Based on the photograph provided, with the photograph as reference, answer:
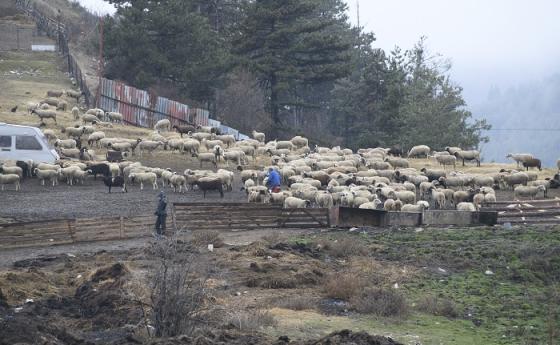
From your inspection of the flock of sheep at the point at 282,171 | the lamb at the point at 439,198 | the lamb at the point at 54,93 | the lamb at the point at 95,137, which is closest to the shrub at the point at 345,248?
the flock of sheep at the point at 282,171

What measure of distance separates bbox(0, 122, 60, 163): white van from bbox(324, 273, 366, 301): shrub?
19388 millimetres

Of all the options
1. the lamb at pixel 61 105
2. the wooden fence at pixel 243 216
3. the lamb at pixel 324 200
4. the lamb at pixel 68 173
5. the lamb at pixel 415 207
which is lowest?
the wooden fence at pixel 243 216

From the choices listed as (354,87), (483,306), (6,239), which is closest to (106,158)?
(6,239)

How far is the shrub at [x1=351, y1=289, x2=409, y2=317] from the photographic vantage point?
19750 mm

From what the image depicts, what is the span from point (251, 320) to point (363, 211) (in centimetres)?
1291

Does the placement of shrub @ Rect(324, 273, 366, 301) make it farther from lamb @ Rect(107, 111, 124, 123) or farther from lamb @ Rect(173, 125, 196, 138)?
lamb @ Rect(107, 111, 124, 123)

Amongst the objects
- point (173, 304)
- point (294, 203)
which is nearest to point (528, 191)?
point (294, 203)

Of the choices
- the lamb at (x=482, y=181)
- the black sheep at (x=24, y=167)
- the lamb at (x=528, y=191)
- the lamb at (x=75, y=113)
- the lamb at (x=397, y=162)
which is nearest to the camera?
the black sheep at (x=24, y=167)

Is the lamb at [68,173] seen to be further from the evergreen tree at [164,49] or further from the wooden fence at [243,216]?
the evergreen tree at [164,49]

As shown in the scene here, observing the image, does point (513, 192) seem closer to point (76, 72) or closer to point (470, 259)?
point (470, 259)

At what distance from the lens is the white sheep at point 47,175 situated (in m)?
36.0

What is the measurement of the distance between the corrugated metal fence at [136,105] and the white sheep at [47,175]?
18901 millimetres

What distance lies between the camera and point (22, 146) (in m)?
37.8

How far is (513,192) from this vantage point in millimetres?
39625
